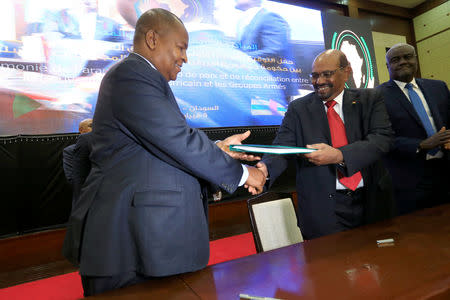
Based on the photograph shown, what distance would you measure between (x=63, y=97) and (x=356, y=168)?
129 inches

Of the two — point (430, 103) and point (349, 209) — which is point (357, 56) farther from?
point (349, 209)

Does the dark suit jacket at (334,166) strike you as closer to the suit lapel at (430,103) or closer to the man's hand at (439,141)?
the man's hand at (439,141)

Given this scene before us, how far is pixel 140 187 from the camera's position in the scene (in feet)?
3.26

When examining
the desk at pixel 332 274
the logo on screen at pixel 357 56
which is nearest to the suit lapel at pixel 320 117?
the desk at pixel 332 274

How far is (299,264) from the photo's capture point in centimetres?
95

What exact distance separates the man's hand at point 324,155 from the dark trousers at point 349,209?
23 centimetres

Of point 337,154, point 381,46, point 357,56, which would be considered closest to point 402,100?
point 337,154

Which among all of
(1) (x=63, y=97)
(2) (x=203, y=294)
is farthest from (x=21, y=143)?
(2) (x=203, y=294)

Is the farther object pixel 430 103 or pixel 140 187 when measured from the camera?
pixel 430 103

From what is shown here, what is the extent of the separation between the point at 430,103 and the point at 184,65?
2921mm

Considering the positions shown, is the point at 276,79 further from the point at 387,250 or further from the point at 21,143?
the point at 387,250

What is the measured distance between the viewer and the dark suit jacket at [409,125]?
6.98 ft

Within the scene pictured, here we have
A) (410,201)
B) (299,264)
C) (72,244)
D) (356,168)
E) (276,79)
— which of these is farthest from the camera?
(276,79)

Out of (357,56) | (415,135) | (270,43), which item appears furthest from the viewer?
(357,56)
